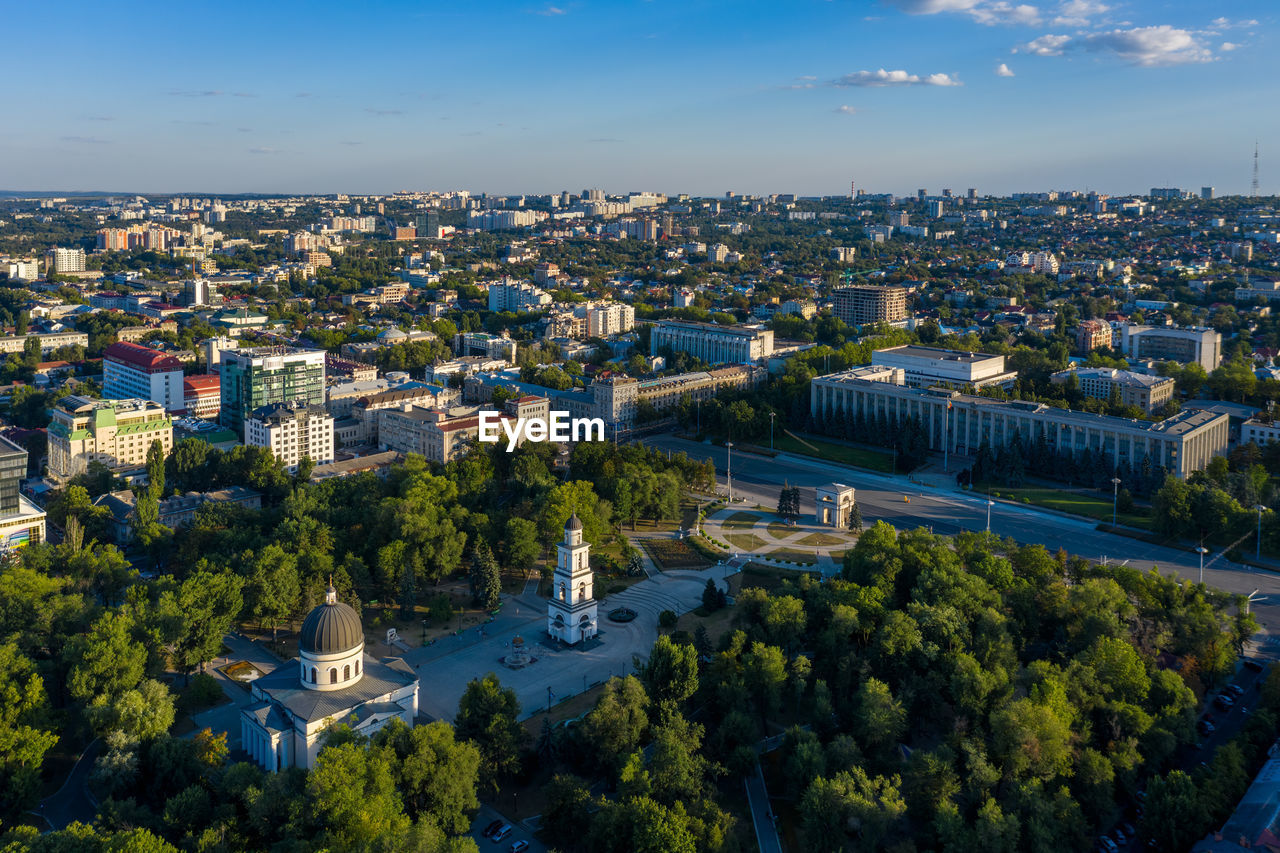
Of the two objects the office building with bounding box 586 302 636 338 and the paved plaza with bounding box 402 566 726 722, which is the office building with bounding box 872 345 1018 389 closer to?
the office building with bounding box 586 302 636 338

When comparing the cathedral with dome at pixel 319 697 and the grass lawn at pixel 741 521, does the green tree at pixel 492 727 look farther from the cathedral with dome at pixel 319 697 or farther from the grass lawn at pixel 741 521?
the grass lawn at pixel 741 521

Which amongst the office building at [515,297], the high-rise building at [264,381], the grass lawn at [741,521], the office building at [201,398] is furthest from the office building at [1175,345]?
the office building at [201,398]

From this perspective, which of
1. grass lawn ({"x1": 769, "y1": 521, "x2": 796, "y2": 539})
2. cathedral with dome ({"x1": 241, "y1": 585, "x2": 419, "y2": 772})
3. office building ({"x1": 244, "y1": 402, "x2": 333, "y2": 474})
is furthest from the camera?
office building ({"x1": 244, "y1": 402, "x2": 333, "y2": 474})

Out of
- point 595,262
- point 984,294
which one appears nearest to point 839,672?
point 984,294

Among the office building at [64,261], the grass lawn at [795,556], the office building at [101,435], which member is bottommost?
the grass lawn at [795,556]

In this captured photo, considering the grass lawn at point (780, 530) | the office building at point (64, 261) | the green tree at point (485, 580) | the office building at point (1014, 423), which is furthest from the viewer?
the office building at point (64, 261)

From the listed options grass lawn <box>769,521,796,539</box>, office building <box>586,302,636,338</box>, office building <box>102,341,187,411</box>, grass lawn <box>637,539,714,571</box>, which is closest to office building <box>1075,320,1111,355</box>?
office building <box>586,302,636,338</box>
